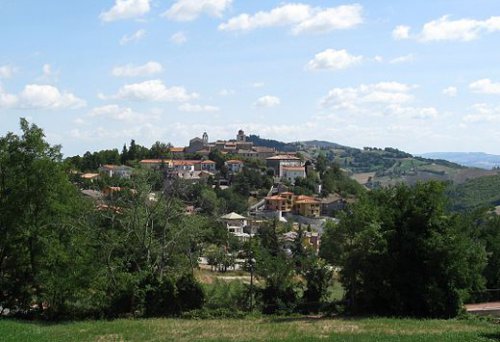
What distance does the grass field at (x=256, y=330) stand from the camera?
22.5 m

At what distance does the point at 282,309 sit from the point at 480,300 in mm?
14853

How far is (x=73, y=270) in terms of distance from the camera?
28.6 metres

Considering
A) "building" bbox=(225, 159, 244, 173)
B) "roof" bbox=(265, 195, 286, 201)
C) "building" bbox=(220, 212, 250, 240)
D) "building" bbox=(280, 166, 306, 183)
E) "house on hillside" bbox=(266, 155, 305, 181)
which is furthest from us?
"house on hillside" bbox=(266, 155, 305, 181)

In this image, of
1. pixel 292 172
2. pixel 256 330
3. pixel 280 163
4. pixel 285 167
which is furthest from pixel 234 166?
pixel 256 330

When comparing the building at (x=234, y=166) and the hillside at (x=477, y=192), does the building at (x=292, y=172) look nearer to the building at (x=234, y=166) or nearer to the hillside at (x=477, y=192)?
the building at (x=234, y=166)

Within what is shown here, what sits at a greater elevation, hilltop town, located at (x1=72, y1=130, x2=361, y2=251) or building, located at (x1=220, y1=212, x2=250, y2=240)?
hilltop town, located at (x1=72, y1=130, x2=361, y2=251)

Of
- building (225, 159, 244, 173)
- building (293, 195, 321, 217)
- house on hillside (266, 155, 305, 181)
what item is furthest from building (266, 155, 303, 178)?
building (293, 195, 321, 217)

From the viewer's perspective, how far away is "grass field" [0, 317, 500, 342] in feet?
73.8

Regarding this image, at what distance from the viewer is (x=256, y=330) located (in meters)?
25.0

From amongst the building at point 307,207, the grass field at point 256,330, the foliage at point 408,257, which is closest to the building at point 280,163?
the building at point 307,207

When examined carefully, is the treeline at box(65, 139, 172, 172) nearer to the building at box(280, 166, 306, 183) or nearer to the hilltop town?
the hilltop town

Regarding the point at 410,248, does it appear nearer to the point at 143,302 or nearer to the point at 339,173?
the point at 143,302

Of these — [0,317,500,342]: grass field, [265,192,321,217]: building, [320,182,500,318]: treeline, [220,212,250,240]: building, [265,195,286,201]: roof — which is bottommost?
[220,212,250,240]: building

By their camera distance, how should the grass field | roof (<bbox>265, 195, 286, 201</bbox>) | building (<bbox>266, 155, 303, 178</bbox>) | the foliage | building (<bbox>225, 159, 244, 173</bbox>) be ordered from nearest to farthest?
1. the grass field
2. the foliage
3. roof (<bbox>265, 195, 286, 201</bbox>)
4. building (<bbox>225, 159, 244, 173</bbox>)
5. building (<bbox>266, 155, 303, 178</bbox>)
